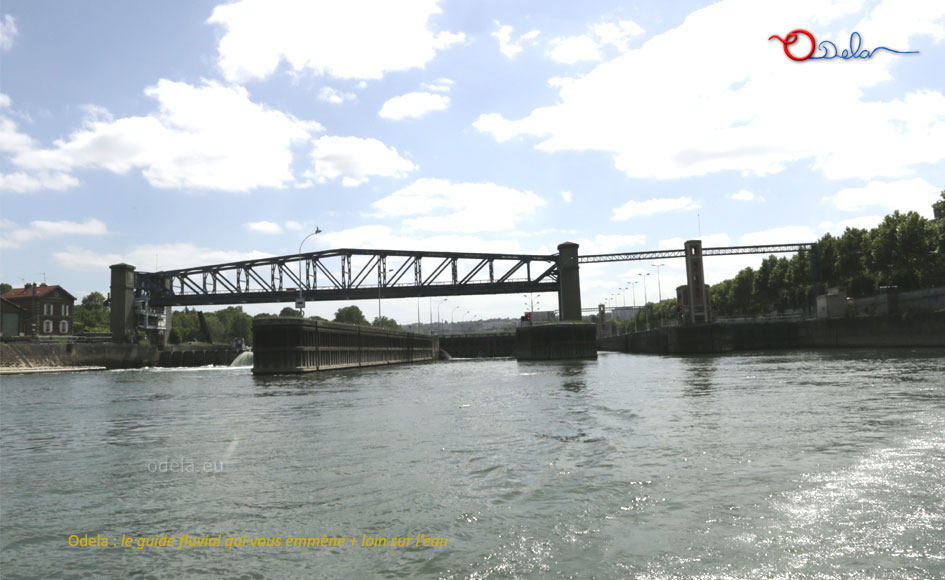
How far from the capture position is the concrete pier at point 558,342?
82.2 meters

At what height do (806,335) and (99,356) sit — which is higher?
(99,356)

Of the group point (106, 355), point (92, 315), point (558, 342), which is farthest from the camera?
point (92, 315)

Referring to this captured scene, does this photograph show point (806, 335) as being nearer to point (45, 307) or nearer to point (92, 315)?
point (45, 307)

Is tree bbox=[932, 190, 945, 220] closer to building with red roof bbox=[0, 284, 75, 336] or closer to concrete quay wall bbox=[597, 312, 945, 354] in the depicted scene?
concrete quay wall bbox=[597, 312, 945, 354]

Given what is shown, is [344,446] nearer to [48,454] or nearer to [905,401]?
[48,454]

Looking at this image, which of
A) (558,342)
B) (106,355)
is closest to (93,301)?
(106,355)

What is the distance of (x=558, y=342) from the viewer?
271 feet

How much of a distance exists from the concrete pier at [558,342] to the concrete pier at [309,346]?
19727 millimetres

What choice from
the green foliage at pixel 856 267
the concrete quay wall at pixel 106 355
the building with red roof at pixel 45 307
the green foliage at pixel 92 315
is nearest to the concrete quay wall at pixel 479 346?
the concrete quay wall at pixel 106 355

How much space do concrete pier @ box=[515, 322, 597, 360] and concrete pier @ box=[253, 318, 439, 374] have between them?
19.7m

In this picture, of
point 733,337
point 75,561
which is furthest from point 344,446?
point 733,337

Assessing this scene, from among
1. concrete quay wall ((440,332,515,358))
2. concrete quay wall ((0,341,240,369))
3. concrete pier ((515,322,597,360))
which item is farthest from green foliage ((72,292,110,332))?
concrete pier ((515,322,597,360))

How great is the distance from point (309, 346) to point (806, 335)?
6664 cm

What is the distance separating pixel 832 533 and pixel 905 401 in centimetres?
1624
